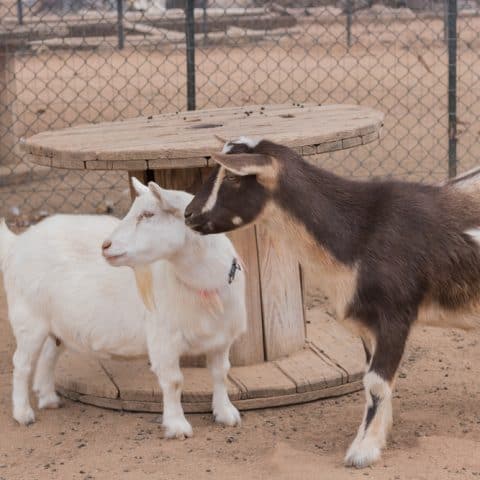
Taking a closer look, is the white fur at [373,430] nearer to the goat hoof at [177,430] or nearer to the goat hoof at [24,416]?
the goat hoof at [177,430]

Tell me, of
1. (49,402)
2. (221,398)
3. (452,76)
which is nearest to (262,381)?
(221,398)

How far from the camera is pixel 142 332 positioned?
436 cm

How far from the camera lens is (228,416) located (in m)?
4.43

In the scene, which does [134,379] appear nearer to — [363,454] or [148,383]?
[148,383]

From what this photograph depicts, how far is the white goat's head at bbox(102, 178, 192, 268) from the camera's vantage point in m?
3.96

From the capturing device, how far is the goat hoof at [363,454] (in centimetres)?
391

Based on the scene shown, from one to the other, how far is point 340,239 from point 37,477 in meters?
1.42

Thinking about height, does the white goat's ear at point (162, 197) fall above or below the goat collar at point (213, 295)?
above

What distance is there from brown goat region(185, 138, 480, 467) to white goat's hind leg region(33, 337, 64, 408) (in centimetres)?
119

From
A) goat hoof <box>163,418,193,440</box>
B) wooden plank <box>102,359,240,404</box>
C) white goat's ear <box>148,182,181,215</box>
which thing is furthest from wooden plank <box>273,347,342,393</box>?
white goat's ear <box>148,182,181,215</box>

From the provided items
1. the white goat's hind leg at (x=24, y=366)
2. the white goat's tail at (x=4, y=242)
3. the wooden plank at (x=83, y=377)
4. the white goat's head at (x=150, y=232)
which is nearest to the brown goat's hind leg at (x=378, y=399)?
the white goat's head at (x=150, y=232)

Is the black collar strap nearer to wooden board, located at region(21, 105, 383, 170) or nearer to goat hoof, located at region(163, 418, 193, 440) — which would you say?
wooden board, located at region(21, 105, 383, 170)

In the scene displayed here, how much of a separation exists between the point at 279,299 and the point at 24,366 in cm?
118

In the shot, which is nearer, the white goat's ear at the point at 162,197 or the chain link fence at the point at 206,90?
the white goat's ear at the point at 162,197
